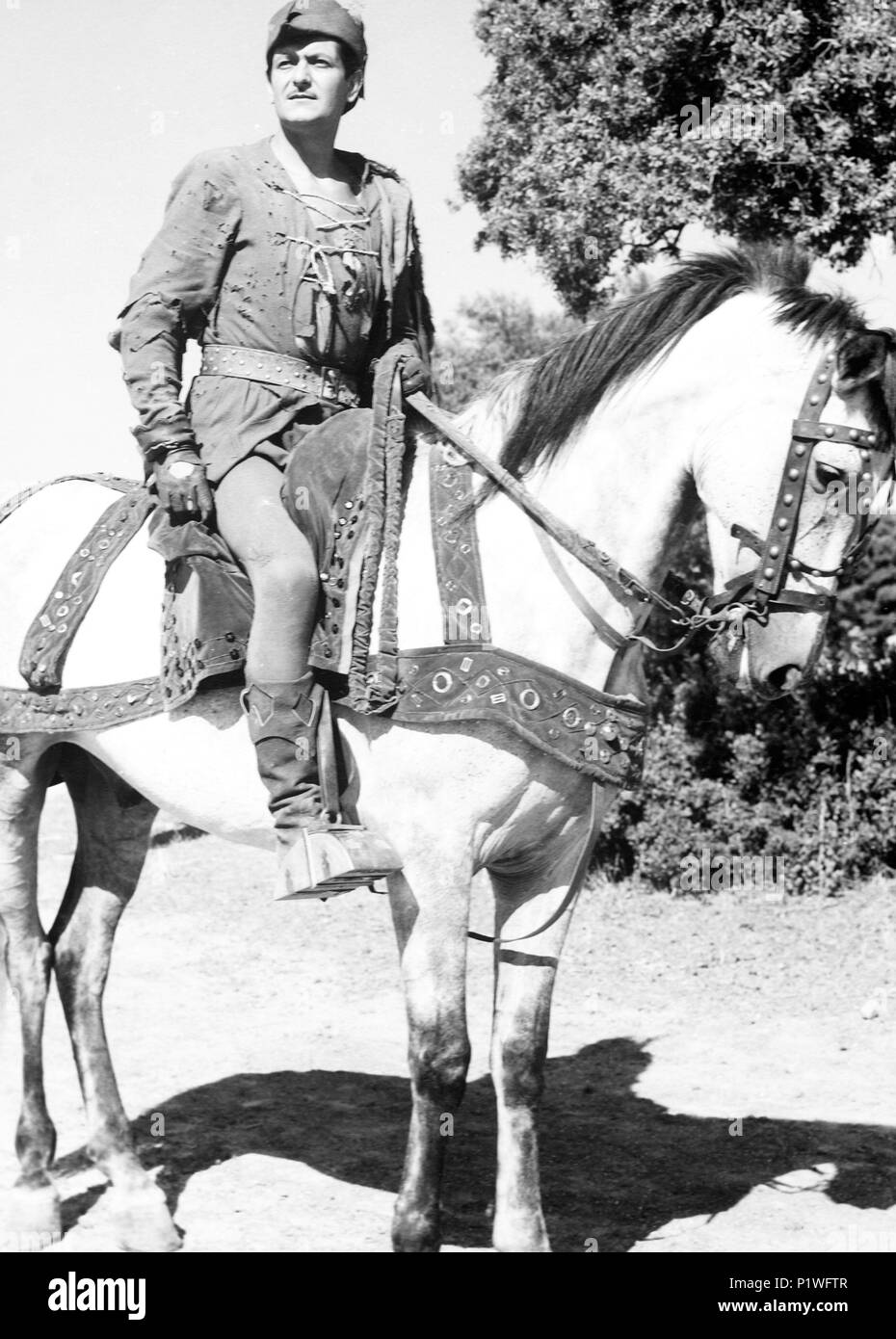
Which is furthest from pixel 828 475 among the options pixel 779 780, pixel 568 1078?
pixel 779 780

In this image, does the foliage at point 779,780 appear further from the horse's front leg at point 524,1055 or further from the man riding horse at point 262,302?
the man riding horse at point 262,302

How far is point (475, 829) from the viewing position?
11.9ft

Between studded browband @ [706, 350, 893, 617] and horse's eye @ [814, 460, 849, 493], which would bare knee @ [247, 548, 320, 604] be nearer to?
studded browband @ [706, 350, 893, 617]

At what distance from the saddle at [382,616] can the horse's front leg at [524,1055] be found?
458 mm

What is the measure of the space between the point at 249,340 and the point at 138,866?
1969 mm

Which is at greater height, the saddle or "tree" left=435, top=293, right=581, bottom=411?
"tree" left=435, top=293, right=581, bottom=411

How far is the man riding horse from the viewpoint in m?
3.82

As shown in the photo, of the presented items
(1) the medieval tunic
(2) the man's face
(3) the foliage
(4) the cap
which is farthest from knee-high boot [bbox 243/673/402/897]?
(3) the foliage

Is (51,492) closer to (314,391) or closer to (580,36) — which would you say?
(314,391)

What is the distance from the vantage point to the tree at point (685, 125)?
25.3ft

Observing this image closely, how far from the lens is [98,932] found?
15.9 feet

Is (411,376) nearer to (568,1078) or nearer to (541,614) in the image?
(541,614)

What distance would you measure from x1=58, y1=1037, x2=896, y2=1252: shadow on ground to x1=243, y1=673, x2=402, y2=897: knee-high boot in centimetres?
135
